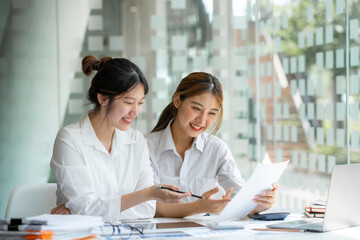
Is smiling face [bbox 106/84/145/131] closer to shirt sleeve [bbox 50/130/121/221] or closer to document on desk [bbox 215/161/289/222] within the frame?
shirt sleeve [bbox 50/130/121/221]

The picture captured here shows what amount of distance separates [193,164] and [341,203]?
36.9 inches

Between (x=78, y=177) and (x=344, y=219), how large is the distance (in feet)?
3.43

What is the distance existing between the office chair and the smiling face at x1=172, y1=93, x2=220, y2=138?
713 millimetres

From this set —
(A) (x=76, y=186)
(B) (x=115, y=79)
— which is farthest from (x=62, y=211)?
(B) (x=115, y=79)

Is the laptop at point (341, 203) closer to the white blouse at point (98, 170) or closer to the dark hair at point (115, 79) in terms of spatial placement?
the white blouse at point (98, 170)

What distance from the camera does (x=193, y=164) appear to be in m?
2.58

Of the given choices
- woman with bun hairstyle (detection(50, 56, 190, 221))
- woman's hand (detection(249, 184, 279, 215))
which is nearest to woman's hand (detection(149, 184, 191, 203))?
woman with bun hairstyle (detection(50, 56, 190, 221))

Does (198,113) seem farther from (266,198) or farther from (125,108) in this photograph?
(266,198)

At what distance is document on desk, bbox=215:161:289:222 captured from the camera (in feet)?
6.05

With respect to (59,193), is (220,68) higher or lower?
higher

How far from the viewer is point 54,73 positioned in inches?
143

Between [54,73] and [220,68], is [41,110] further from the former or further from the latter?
[220,68]

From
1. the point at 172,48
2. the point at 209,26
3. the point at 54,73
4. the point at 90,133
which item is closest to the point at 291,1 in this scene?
the point at 209,26

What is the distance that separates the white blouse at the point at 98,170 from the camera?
1959 millimetres
